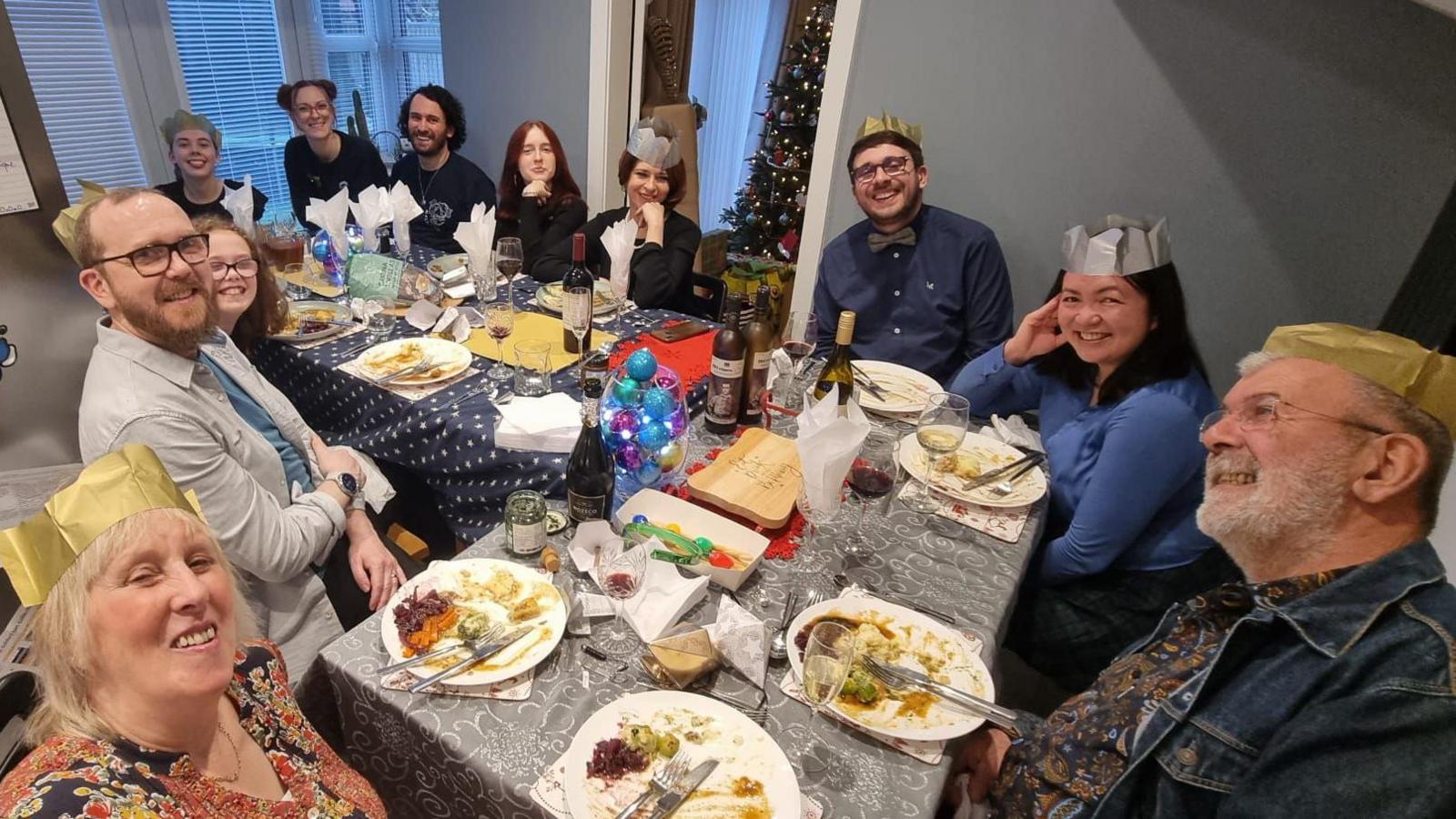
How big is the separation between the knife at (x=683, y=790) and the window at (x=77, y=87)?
4437mm

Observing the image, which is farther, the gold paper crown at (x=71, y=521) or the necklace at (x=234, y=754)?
the necklace at (x=234, y=754)

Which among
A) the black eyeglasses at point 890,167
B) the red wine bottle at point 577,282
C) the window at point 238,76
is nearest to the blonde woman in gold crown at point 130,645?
the red wine bottle at point 577,282

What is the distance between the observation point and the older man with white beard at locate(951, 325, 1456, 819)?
0.87 metres

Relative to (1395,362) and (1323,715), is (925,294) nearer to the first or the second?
(1395,362)

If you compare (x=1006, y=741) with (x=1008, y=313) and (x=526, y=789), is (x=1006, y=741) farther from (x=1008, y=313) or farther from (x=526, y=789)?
(x=1008, y=313)

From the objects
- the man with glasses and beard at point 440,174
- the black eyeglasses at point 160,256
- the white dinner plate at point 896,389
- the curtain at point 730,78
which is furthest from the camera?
the curtain at point 730,78

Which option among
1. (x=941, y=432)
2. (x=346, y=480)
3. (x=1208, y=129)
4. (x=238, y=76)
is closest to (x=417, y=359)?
(x=346, y=480)

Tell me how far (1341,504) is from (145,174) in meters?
5.71

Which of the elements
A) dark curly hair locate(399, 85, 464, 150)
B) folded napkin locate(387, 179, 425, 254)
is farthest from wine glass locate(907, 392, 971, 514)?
dark curly hair locate(399, 85, 464, 150)

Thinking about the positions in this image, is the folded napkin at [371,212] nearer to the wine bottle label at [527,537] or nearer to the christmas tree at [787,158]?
the wine bottle label at [527,537]

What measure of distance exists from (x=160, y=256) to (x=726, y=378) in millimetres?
1272

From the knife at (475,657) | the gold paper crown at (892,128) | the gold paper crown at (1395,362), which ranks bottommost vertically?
the knife at (475,657)

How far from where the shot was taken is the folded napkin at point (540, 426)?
5.77 feet

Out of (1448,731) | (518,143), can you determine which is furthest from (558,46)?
(1448,731)
